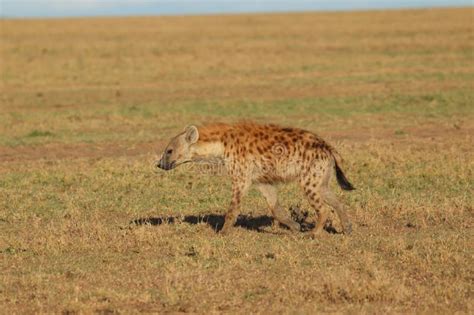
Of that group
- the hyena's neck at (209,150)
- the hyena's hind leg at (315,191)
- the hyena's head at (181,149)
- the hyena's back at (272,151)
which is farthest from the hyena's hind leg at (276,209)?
the hyena's head at (181,149)

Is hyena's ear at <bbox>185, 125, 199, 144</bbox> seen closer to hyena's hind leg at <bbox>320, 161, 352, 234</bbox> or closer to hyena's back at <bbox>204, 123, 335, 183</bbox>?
hyena's back at <bbox>204, 123, 335, 183</bbox>

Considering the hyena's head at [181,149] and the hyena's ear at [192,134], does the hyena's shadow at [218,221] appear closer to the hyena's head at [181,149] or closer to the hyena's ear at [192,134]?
the hyena's head at [181,149]

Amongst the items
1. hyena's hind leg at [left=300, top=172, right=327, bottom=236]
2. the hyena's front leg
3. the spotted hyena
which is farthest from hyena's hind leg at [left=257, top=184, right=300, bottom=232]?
hyena's hind leg at [left=300, top=172, right=327, bottom=236]

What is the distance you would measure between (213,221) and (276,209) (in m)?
0.98

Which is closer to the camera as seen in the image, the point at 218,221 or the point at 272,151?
the point at 272,151

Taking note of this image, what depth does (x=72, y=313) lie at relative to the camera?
6.37 meters

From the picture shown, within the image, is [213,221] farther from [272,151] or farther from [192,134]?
[272,151]

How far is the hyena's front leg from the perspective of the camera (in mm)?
8602

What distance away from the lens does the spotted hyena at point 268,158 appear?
843 centimetres

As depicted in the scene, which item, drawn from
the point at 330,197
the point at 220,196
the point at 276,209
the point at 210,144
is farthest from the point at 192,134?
the point at 220,196

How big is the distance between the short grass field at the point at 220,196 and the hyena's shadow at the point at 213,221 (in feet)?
0.10

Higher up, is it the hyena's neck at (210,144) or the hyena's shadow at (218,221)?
the hyena's neck at (210,144)

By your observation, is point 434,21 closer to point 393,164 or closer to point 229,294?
point 393,164

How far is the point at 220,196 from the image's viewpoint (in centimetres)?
1080
